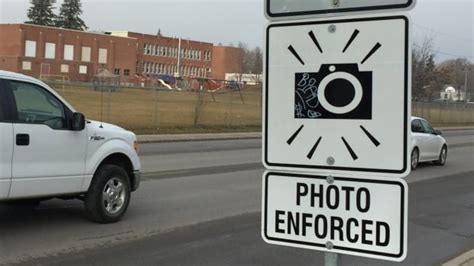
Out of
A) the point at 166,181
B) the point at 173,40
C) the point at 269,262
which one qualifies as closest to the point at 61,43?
the point at 173,40

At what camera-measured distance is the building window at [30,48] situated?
9719 cm

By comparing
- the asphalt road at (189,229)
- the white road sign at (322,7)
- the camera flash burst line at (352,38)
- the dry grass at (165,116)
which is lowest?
the asphalt road at (189,229)

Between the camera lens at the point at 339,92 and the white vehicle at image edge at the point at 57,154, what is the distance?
5.43 meters

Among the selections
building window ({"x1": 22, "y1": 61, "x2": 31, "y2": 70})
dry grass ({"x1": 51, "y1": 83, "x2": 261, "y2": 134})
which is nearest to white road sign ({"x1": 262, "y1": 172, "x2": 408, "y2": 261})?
dry grass ({"x1": 51, "y1": 83, "x2": 261, "y2": 134})

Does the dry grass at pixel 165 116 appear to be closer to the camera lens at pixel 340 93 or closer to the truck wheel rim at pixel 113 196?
the truck wheel rim at pixel 113 196

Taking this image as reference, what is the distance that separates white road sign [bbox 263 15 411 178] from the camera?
2.16 m

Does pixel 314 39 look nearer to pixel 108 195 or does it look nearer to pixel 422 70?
pixel 108 195

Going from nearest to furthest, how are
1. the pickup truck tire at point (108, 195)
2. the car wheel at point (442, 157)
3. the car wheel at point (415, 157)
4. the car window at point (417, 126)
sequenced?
1. the pickup truck tire at point (108, 195)
2. the car wheel at point (415, 157)
3. the car window at point (417, 126)
4. the car wheel at point (442, 157)

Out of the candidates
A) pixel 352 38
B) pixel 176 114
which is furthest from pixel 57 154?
pixel 176 114

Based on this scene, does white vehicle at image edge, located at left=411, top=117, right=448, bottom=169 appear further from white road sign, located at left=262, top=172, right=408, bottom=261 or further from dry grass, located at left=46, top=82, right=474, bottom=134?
white road sign, located at left=262, top=172, right=408, bottom=261

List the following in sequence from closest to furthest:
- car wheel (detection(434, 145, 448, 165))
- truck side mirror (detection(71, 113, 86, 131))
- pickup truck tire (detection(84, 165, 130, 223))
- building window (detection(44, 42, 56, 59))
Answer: truck side mirror (detection(71, 113, 86, 131))
pickup truck tire (detection(84, 165, 130, 223))
car wheel (detection(434, 145, 448, 165))
building window (detection(44, 42, 56, 59))

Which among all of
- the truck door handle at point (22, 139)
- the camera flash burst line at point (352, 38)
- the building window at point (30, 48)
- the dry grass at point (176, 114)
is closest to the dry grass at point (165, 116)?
the dry grass at point (176, 114)

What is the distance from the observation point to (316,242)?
2.36 metres

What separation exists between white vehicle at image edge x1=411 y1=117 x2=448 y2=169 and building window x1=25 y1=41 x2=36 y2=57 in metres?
89.7
